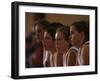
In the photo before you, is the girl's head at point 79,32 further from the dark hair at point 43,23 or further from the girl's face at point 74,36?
the dark hair at point 43,23

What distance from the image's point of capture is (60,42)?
1.45 meters

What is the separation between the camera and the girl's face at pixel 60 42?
1.44 m

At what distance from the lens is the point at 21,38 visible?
1.36 m

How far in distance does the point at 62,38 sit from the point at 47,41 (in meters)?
0.09

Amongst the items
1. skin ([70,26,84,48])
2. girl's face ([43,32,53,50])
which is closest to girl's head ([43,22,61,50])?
girl's face ([43,32,53,50])

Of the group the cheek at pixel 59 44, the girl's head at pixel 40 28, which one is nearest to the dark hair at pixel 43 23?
the girl's head at pixel 40 28

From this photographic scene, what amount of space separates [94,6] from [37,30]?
1.21ft

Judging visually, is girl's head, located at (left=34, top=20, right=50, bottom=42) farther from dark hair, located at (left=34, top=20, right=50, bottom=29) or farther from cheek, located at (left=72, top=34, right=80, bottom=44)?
cheek, located at (left=72, top=34, right=80, bottom=44)

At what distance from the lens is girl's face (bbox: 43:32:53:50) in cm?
142

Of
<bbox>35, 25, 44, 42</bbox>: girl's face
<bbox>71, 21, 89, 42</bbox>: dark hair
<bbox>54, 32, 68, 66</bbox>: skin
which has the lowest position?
<bbox>54, 32, 68, 66</bbox>: skin

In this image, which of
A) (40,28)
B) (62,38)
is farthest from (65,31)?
(40,28)

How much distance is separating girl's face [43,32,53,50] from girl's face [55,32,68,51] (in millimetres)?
34

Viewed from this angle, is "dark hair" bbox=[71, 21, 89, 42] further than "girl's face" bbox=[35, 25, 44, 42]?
Yes

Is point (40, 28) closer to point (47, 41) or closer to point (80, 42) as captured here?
point (47, 41)
